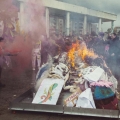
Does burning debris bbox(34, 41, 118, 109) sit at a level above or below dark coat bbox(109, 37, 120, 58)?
below

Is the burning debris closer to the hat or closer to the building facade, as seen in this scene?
the hat

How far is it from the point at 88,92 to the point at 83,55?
93.5 inches

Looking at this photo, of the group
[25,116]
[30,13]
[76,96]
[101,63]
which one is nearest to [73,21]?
[30,13]

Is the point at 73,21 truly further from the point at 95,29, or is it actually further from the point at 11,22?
the point at 11,22

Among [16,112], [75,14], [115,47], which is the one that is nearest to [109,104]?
[16,112]

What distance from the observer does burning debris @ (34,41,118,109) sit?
4.16 metres

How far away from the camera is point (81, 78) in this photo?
4.92 metres

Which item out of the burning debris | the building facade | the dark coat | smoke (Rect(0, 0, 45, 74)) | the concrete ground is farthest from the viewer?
the dark coat

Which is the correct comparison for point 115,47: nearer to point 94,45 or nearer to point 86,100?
point 94,45

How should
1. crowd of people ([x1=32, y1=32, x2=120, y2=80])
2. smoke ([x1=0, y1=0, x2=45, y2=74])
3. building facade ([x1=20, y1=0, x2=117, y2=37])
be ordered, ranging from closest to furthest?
building facade ([x1=20, y1=0, x2=117, y2=37])
smoke ([x1=0, y1=0, x2=45, y2=74])
crowd of people ([x1=32, y1=32, x2=120, y2=80])

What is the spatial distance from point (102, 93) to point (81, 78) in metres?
0.84

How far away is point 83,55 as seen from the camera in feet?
21.1

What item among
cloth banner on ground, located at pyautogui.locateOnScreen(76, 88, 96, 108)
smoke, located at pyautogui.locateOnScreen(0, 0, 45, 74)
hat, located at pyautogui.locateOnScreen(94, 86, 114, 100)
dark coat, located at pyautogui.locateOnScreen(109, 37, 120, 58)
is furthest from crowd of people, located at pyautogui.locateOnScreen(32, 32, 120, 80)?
cloth banner on ground, located at pyautogui.locateOnScreen(76, 88, 96, 108)

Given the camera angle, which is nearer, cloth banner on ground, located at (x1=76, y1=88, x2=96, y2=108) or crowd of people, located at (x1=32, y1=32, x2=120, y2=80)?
cloth banner on ground, located at (x1=76, y1=88, x2=96, y2=108)
